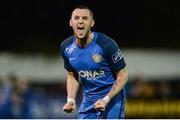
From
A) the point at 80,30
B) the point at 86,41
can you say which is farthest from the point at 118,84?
the point at 80,30

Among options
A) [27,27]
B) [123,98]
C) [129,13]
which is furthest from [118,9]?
[123,98]

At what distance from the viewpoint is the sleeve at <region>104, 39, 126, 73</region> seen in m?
7.54

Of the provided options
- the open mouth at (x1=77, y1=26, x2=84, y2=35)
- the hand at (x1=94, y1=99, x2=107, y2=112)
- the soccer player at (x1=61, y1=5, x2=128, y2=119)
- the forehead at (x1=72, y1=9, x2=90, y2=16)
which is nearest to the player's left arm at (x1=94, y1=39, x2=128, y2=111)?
the soccer player at (x1=61, y1=5, x2=128, y2=119)

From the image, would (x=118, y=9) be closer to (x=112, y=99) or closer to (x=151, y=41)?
(x=151, y=41)

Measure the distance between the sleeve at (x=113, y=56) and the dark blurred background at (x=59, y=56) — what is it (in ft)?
23.5

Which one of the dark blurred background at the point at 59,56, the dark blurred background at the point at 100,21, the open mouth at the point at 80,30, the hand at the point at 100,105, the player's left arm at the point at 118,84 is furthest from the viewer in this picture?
the dark blurred background at the point at 100,21

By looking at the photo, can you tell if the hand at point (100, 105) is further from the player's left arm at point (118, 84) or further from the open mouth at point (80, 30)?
the open mouth at point (80, 30)

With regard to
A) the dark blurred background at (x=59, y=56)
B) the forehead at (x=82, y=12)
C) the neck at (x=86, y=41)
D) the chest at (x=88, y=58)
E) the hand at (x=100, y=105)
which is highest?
the forehead at (x=82, y=12)

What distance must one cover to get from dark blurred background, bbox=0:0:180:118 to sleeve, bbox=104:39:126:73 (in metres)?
7.16

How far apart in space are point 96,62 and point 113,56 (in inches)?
8.1

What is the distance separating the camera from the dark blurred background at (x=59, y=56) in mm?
15195

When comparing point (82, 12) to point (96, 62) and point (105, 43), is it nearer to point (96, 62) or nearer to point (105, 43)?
point (105, 43)

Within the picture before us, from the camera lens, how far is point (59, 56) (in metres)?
16.3

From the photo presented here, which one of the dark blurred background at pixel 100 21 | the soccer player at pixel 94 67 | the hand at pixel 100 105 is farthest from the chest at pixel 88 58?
the dark blurred background at pixel 100 21
